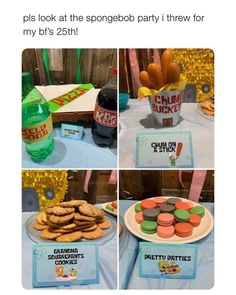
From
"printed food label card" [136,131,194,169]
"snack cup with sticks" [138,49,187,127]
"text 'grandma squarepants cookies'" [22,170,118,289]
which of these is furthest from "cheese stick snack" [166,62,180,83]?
"text 'grandma squarepants cookies'" [22,170,118,289]

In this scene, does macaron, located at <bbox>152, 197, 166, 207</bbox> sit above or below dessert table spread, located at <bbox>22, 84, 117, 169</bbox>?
below

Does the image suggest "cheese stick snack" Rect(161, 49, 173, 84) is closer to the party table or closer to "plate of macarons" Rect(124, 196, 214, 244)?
"plate of macarons" Rect(124, 196, 214, 244)

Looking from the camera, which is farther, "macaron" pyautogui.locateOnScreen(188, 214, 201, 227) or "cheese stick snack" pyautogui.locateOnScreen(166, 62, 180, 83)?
"macaron" pyautogui.locateOnScreen(188, 214, 201, 227)

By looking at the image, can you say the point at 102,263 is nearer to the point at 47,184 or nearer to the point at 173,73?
the point at 47,184

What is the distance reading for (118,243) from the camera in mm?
1343

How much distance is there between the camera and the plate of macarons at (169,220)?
1.33m

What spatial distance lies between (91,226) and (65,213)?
9 centimetres

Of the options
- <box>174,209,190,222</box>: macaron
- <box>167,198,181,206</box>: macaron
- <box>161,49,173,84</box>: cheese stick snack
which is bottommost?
<box>174,209,190,222</box>: macaron

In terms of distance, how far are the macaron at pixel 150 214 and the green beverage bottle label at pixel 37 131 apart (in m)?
0.35

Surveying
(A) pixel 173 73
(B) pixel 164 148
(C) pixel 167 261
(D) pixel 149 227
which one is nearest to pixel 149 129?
(B) pixel 164 148

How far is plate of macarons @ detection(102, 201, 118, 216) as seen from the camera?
134 centimetres

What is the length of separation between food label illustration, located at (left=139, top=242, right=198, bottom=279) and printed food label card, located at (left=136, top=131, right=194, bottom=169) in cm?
23

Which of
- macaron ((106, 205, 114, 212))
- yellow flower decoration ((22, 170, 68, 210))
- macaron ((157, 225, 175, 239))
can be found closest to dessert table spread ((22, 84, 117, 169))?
yellow flower decoration ((22, 170, 68, 210))
